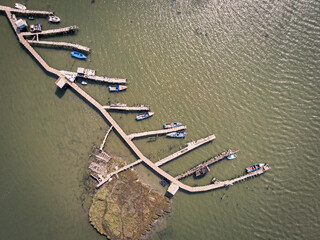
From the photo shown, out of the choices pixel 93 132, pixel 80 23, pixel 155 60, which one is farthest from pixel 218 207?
pixel 80 23

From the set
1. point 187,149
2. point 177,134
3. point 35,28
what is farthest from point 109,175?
point 35,28

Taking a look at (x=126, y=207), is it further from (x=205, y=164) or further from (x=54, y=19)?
(x=54, y=19)

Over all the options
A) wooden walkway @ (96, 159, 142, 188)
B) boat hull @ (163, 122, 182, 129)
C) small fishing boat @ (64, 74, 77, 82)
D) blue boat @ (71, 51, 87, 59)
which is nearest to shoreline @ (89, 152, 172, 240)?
wooden walkway @ (96, 159, 142, 188)

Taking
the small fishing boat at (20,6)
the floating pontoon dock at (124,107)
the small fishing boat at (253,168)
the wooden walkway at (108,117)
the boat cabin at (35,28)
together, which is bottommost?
the wooden walkway at (108,117)

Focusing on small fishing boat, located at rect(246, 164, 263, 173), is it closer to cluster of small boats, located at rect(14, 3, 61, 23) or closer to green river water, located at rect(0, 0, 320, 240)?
green river water, located at rect(0, 0, 320, 240)

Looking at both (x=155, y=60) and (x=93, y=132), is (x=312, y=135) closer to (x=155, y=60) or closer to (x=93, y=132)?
(x=155, y=60)

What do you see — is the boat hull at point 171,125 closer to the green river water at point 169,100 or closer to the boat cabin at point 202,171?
the green river water at point 169,100

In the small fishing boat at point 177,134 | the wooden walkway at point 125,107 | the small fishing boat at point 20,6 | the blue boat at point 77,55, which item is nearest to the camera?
the small fishing boat at point 177,134

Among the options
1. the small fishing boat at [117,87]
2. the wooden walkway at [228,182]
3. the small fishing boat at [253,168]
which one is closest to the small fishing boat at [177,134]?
the wooden walkway at [228,182]
